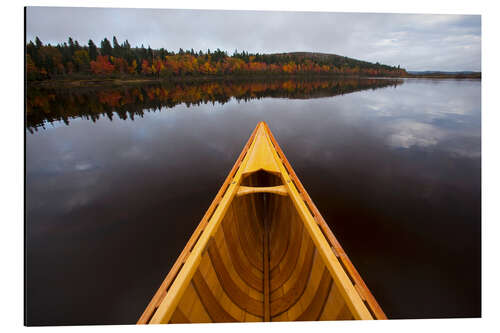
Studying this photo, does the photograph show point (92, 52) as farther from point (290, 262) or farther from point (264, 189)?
point (290, 262)

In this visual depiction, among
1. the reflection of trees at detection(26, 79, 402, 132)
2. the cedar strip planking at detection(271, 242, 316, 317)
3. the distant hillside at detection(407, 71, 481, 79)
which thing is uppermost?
the reflection of trees at detection(26, 79, 402, 132)

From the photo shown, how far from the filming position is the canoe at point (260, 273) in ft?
2.88

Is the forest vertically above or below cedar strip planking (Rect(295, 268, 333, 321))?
above

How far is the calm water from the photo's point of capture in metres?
1.57

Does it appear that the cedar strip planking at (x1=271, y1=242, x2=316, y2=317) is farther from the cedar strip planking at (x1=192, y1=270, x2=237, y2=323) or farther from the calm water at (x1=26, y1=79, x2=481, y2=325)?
the calm water at (x1=26, y1=79, x2=481, y2=325)

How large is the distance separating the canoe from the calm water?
88cm

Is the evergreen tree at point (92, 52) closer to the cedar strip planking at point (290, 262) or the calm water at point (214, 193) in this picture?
the calm water at point (214, 193)

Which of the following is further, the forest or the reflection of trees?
the reflection of trees

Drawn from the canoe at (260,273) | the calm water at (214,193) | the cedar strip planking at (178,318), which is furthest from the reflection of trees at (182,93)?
the cedar strip planking at (178,318)

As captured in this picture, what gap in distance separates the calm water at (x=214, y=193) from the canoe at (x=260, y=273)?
2.90 feet

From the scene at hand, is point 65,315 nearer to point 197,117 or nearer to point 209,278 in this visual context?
point 209,278

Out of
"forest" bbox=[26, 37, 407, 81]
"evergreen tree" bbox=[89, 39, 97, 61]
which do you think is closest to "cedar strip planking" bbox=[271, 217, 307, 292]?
"forest" bbox=[26, 37, 407, 81]

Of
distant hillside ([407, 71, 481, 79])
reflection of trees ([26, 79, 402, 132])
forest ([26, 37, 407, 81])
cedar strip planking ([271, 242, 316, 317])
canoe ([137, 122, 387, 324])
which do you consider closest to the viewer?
canoe ([137, 122, 387, 324])
